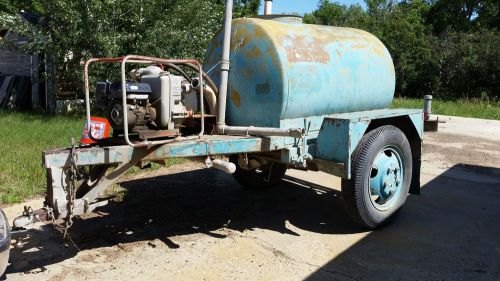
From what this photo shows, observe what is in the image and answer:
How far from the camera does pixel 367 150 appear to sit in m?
4.64

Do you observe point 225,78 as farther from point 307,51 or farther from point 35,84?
point 35,84

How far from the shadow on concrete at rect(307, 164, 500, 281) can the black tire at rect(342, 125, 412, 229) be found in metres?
0.20

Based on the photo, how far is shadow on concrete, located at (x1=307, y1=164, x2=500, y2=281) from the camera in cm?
403

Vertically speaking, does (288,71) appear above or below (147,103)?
above

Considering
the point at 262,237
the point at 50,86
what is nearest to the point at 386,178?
the point at 262,237

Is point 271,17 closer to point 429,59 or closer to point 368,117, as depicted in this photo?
point 368,117

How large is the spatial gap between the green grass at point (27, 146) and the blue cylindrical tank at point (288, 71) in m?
2.72

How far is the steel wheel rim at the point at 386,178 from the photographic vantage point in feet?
16.2

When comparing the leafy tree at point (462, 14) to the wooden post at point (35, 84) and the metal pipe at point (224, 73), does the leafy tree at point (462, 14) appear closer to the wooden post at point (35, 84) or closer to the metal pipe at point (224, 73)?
the wooden post at point (35, 84)

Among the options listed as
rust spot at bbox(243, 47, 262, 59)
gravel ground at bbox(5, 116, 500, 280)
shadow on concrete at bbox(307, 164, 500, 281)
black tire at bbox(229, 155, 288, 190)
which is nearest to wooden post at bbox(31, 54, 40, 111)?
gravel ground at bbox(5, 116, 500, 280)

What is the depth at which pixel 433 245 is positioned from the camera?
15.1ft

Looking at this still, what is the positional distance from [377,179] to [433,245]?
2.60ft

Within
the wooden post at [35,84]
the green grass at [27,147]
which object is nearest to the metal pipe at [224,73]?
the green grass at [27,147]

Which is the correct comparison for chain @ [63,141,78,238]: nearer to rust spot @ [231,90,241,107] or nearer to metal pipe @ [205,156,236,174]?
metal pipe @ [205,156,236,174]
